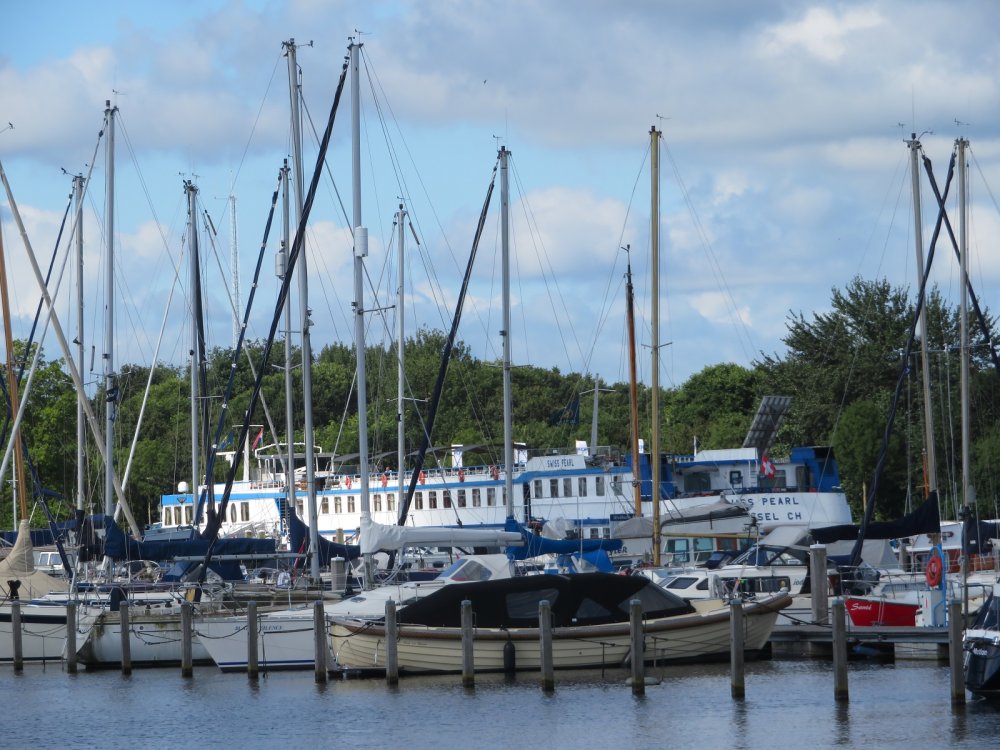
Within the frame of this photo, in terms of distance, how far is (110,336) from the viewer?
47.1 m

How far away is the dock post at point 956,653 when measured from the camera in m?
24.8

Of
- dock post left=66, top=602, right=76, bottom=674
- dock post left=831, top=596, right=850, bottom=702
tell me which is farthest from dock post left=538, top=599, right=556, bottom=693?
dock post left=66, top=602, right=76, bottom=674

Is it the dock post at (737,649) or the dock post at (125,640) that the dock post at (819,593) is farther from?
the dock post at (125,640)

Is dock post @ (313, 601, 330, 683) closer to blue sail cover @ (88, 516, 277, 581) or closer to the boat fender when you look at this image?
the boat fender

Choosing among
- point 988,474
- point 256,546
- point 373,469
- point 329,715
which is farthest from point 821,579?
point 373,469

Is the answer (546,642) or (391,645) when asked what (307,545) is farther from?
(546,642)

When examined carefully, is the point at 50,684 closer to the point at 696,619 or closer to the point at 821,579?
the point at 696,619

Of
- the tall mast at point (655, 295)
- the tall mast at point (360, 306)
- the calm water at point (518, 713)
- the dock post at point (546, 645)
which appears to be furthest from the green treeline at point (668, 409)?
the dock post at point (546, 645)

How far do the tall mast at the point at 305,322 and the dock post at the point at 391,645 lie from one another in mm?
8032

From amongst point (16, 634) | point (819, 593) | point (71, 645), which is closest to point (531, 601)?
point (819, 593)

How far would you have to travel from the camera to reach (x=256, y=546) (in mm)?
43281

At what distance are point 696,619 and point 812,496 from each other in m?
23.8

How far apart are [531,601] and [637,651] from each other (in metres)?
3.28

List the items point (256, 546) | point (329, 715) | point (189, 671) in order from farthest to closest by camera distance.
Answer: point (256, 546) < point (189, 671) < point (329, 715)
